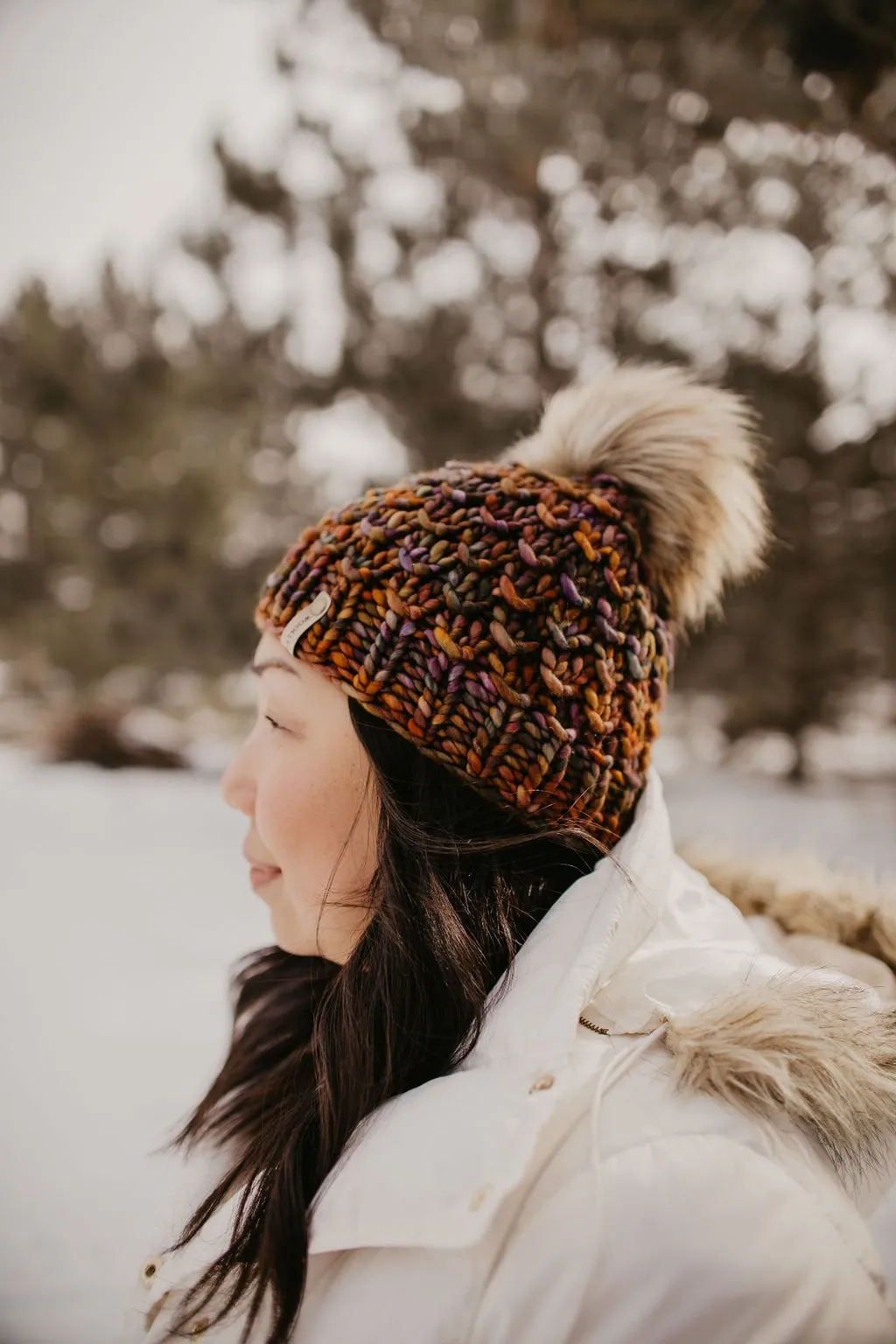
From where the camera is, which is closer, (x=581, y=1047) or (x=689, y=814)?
(x=581, y=1047)

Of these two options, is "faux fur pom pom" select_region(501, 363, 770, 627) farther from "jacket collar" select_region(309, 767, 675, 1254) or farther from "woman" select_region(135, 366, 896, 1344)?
→ "jacket collar" select_region(309, 767, 675, 1254)

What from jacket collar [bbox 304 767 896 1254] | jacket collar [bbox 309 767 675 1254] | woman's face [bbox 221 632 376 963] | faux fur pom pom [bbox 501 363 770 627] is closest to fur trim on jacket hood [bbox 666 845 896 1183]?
jacket collar [bbox 304 767 896 1254]

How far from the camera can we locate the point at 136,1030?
213 cm

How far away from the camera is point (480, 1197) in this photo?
2.48 ft

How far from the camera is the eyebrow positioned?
115cm

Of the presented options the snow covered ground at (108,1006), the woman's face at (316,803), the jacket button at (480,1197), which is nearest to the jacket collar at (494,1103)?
the jacket button at (480,1197)

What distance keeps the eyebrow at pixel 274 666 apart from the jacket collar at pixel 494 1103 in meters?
0.49

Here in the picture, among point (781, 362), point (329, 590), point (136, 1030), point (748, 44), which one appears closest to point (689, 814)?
point (781, 362)

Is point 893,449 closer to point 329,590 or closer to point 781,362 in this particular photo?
point 781,362

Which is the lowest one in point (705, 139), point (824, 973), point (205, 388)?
point (824, 973)

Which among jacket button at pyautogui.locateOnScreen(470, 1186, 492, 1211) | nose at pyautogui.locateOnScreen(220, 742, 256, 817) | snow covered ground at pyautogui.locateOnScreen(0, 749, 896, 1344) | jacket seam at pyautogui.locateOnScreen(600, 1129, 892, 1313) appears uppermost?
nose at pyautogui.locateOnScreen(220, 742, 256, 817)

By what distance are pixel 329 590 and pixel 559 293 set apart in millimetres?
4084

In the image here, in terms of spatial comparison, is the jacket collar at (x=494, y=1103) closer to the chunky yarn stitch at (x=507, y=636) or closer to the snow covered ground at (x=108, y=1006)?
the chunky yarn stitch at (x=507, y=636)

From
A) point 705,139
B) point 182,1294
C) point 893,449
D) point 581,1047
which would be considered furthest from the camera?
point 893,449
